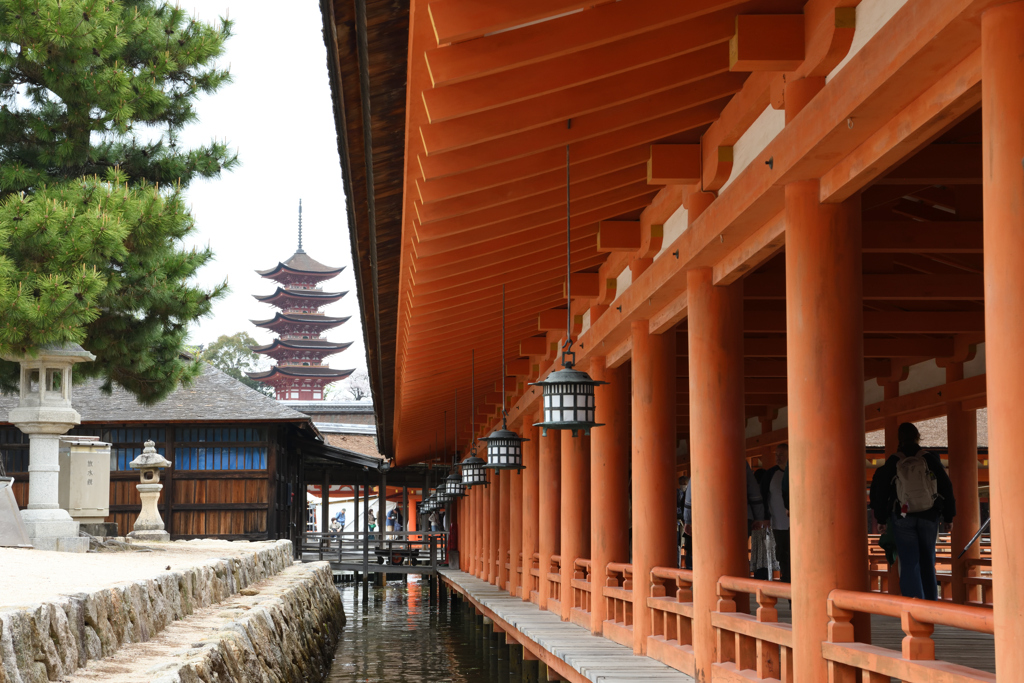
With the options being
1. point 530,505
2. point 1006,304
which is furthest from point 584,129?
point 530,505

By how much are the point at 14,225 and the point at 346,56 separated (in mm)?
9578

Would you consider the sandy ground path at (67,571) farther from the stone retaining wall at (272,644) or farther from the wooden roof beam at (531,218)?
the wooden roof beam at (531,218)

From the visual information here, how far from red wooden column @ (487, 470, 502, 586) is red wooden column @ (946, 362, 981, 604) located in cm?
940

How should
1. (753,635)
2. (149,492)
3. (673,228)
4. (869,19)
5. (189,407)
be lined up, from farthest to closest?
(189,407), (149,492), (673,228), (753,635), (869,19)

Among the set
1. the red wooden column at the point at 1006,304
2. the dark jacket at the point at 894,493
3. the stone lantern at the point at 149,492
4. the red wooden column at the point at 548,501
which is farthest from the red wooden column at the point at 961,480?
the stone lantern at the point at 149,492

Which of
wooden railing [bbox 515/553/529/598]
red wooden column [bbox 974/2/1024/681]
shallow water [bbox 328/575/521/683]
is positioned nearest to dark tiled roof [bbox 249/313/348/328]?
shallow water [bbox 328/575/521/683]

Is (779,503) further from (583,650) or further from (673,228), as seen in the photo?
(673,228)

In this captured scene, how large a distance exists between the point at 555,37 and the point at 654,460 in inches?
159

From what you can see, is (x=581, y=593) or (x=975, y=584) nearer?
(x=975, y=584)

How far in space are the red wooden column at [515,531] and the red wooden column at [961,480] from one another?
6495 mm

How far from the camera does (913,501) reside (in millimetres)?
6898

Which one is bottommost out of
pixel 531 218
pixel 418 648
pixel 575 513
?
pixel 418 648

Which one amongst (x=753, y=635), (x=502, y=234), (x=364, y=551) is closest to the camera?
(x=753, y=635)

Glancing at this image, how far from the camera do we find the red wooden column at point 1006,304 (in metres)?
3.05
